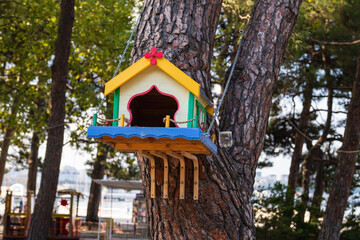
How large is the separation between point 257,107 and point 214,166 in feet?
2.47

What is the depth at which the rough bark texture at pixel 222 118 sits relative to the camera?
338 cm

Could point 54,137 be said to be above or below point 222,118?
above

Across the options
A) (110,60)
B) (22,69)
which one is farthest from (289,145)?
(22,69)

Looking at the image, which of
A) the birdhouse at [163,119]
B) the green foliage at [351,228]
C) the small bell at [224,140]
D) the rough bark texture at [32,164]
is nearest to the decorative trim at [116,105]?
the birdhouse at [163,119]

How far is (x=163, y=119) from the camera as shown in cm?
285

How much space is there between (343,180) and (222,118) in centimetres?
815

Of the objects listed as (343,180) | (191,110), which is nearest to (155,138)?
(191,110)

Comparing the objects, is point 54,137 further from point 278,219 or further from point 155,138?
point 155,138

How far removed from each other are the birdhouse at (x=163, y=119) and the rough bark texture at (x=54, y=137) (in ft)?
27.0

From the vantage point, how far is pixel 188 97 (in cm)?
301

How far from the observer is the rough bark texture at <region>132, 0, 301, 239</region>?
11.1 feet

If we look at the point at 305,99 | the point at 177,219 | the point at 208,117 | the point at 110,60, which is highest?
the point at 110,60

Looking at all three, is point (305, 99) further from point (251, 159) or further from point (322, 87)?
point (251, 159)

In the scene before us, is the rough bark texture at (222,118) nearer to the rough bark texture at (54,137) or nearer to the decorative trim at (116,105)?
the decorative trim at (116,105)
